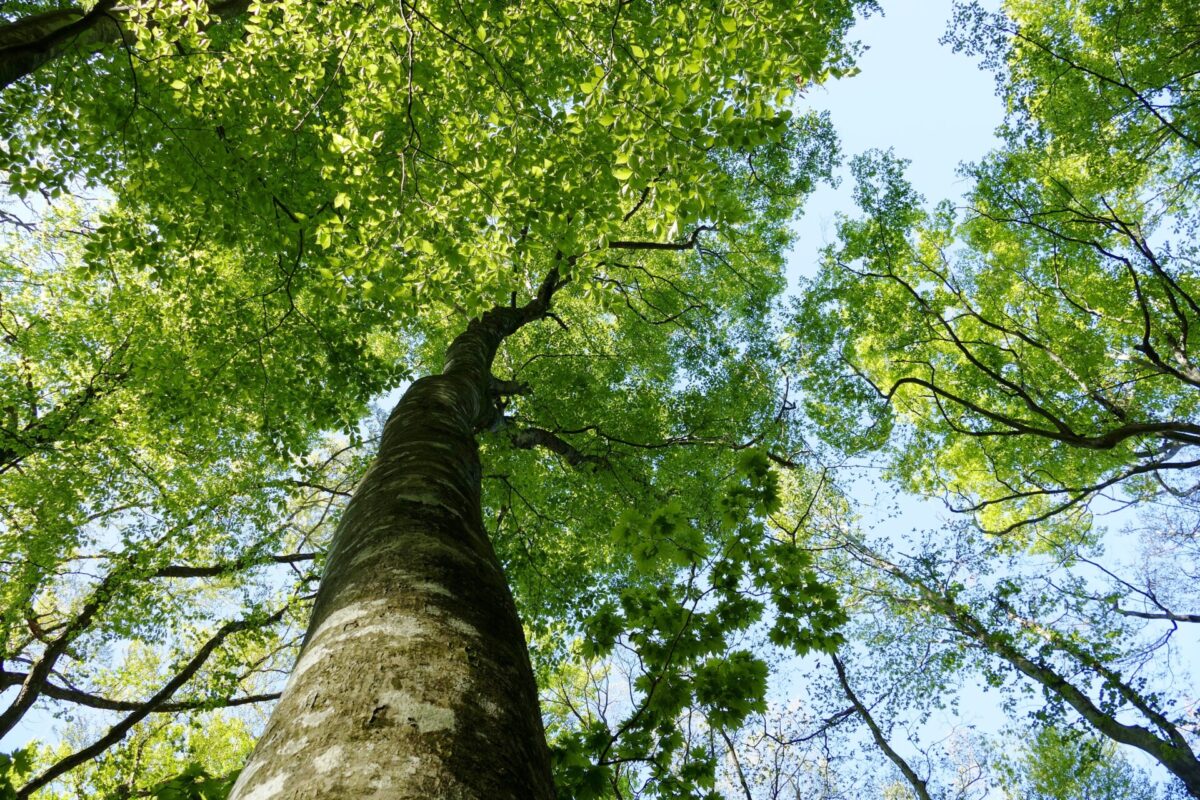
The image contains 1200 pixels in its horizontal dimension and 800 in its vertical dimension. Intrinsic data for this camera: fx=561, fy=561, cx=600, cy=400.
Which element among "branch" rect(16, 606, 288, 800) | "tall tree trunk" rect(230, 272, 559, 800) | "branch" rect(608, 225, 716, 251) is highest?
"branch" rect(608, 225, 716, 251)

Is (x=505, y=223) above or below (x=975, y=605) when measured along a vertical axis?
below

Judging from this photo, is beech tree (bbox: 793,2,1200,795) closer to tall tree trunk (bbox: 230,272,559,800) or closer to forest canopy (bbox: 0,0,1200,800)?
forest canopy (bbox: 0,0,1200,800)

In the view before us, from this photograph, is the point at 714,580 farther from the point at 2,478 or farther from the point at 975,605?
the point at 2,478

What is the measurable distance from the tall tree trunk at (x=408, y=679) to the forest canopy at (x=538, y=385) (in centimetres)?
1

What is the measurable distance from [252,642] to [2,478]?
480 cm

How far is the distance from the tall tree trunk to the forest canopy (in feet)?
0.04

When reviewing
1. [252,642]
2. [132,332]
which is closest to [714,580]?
[252,642]

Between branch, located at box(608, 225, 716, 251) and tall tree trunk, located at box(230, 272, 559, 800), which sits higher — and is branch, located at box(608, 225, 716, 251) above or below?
above

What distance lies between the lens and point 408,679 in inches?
47.3

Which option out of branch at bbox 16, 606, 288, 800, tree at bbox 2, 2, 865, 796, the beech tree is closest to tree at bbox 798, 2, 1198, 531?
the beech tree

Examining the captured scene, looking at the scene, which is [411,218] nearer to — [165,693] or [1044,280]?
[165,693]

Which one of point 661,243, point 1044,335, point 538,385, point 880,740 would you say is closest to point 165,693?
point 538,385

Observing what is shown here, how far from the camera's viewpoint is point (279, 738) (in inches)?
44.3

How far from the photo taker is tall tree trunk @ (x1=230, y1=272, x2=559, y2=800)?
38.9 inches
